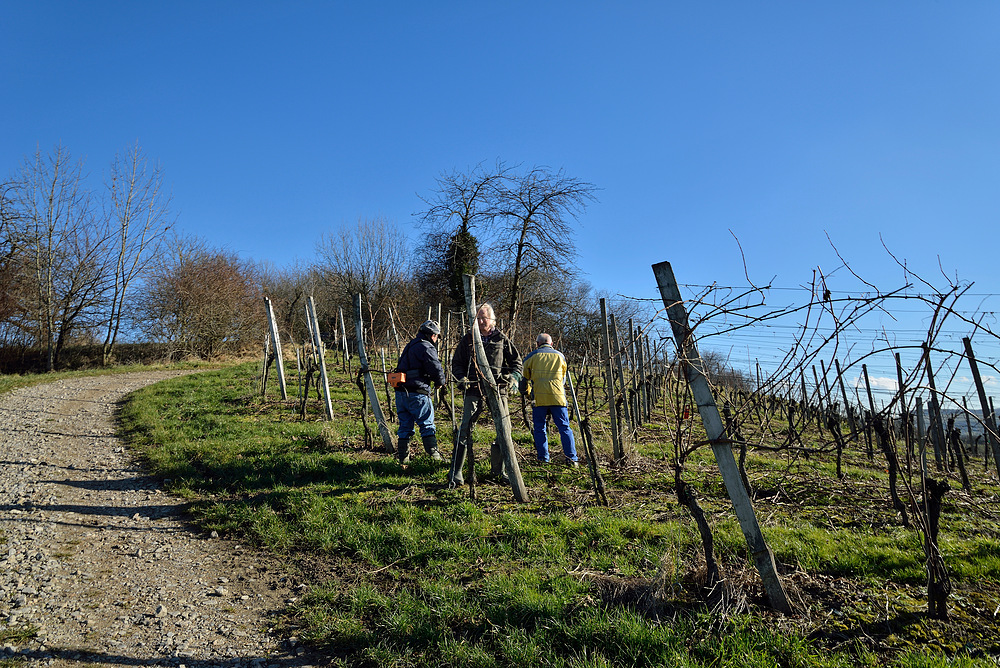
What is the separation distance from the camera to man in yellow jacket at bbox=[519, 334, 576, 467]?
5.90m

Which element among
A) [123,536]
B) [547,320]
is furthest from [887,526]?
[547,320]

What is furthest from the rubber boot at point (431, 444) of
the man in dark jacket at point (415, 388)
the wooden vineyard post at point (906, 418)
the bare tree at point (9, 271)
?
the bare tree at point (9, 271)

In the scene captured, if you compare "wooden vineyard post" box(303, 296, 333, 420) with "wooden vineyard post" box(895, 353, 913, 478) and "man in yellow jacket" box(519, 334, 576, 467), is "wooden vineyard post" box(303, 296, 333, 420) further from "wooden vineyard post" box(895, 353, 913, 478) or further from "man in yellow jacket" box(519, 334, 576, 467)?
"wooden vineyard post" box(895, 353, 913, 478)

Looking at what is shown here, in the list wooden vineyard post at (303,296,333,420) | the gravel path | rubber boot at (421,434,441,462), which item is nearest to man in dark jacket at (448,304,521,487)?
rubber boot at (421,434,441,462)

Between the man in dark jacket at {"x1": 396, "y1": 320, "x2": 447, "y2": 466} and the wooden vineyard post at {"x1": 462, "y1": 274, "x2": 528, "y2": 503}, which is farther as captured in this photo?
the man in dark jacket at {"x1": 396, "y1": 320, "x2": 447, "y2": 466}

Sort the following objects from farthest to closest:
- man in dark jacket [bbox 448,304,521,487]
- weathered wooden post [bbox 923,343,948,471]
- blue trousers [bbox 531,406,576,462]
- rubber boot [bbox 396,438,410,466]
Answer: blue trousers [bbox 531,406,576,462] < rubber boot [bbox 396,438,410,466] < man in dark jacket [bbox 448,304,521,487] < weathered wooden post [bbox 923,343,948,471]

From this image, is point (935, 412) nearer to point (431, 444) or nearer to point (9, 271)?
point (431, 444)

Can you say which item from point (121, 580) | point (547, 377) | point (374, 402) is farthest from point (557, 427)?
point (121, 580)

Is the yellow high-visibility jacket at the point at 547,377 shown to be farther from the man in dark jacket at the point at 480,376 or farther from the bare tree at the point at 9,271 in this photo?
the bare tree at the point at 9,271

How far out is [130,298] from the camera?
2159 centimetres

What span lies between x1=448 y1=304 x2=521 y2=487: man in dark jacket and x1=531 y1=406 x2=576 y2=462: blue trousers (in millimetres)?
759

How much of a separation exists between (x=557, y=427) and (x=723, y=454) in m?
3.26

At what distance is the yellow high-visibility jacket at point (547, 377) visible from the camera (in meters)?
5.93

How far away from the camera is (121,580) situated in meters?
3.52
